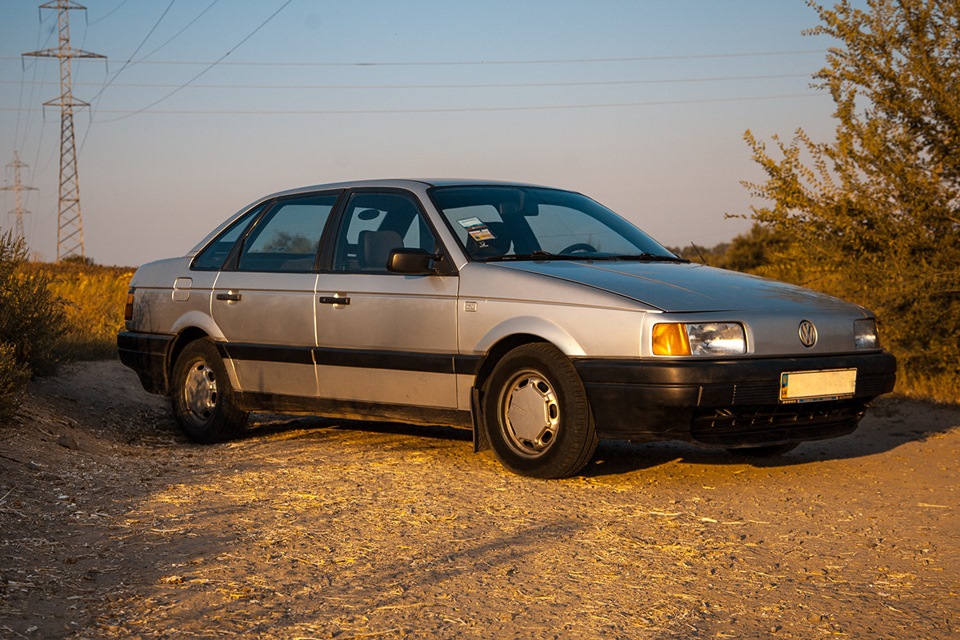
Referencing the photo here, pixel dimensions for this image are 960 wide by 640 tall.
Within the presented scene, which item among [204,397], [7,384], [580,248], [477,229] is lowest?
[204,397]

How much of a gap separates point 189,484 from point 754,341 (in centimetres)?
300

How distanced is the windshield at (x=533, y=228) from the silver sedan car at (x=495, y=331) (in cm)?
1

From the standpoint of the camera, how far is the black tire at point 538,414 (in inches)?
232

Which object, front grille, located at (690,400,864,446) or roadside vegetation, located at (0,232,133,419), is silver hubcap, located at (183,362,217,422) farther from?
front grille, located at (690,400,864,446)

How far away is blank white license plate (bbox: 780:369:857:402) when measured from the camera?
5.85 metres

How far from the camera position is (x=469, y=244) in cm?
670

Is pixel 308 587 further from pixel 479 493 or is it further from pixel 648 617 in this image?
pixel 479 493

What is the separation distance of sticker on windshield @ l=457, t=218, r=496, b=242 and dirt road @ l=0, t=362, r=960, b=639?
133 cm

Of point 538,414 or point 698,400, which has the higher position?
point 698,400

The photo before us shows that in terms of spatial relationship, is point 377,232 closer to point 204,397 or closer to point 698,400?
point 204,397

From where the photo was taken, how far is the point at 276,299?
24.5 feet

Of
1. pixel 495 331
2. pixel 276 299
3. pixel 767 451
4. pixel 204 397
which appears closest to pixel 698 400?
pixel 495 331

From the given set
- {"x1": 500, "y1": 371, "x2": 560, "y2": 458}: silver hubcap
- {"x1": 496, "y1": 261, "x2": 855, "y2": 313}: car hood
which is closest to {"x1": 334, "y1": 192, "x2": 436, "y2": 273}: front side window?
{"x1": 496, "y1": 261, "x2": 855, "y2": 313}: car hood

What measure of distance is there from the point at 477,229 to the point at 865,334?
230 cm
